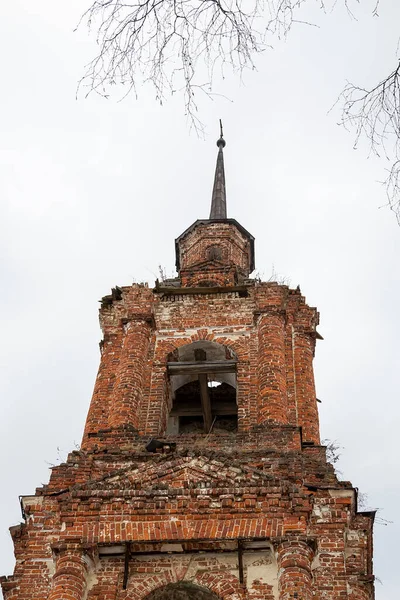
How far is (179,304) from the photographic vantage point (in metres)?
15.8

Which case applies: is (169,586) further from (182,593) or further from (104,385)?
(104,385)

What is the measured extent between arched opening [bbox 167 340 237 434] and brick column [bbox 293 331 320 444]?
1.01m

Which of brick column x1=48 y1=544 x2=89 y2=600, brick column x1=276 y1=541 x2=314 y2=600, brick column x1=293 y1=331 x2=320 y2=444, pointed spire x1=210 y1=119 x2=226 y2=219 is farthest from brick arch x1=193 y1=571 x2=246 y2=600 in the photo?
pointed spire x1=210 y1=119 x2=226 y2=219

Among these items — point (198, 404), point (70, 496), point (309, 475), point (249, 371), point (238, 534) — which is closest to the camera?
point (238, 534)

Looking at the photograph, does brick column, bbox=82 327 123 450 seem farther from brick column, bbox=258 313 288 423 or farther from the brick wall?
brick column, bbox=258 313 288 423

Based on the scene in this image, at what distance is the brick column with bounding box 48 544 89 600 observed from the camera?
31.8ft

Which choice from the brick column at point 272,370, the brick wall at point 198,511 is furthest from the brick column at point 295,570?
the brick column at point 272,370

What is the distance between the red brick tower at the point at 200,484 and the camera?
33.0 ft

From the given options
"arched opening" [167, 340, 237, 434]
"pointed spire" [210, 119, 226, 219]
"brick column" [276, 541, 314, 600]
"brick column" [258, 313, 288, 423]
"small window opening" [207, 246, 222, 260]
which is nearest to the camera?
"brick column" [276, 541, 314, 600]

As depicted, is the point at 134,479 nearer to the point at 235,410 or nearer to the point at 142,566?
the point at 142,566

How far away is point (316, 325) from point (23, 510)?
6.39 metres

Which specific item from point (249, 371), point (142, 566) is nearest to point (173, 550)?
point (142, 566)

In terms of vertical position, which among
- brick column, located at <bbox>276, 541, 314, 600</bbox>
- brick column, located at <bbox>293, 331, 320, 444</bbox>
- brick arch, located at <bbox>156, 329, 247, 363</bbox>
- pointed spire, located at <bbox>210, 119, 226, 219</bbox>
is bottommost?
brick column, located at <bbox>276, 541, 314, 600</bbox>

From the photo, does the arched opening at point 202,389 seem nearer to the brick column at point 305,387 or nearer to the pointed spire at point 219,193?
the brick column at point 305,387
